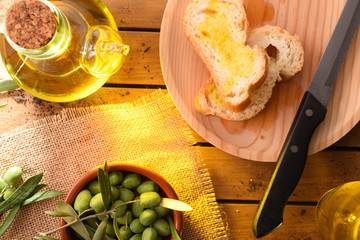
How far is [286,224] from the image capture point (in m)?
0.96

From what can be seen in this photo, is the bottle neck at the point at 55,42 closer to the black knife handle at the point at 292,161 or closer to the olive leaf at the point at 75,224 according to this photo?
the olive leaf at the point at 75,224

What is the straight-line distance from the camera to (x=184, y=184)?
3.15 feet

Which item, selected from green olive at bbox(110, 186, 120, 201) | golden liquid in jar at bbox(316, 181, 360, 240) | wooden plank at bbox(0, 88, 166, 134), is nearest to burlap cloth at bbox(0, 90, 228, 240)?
wooden plank at bbox(0, 88, 166, 134)

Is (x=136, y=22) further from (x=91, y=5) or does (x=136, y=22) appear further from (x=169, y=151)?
(x=169, y=151)

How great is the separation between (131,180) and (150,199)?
0.27 feet

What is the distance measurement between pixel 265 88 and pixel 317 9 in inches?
9.4

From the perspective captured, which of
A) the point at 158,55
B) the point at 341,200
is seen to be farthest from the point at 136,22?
the point at 341,200

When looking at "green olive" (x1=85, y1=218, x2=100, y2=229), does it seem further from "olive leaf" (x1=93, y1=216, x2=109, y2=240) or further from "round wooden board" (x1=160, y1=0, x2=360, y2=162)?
"round wooden board" (x1=160, y1=0, x2=360, y2=162)

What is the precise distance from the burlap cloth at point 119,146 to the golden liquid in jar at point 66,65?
0.14 metres

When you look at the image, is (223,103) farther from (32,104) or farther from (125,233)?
(32,104)

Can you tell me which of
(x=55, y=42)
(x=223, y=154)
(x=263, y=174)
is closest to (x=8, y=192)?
(x=55, y=42)

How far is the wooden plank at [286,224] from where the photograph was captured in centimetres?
96

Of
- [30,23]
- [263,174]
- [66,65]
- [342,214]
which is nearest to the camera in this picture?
[30,23]

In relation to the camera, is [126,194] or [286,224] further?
[286,224]
